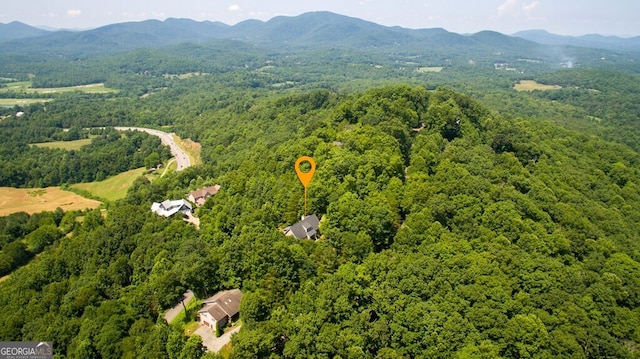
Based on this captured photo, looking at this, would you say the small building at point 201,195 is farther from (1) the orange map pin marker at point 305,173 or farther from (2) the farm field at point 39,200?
(2) the farm field at point 39,200

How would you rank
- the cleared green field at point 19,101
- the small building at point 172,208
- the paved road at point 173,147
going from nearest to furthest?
the small building at point 172,208 < the paved road at point 173,147 < the cleared green field at point 19,101

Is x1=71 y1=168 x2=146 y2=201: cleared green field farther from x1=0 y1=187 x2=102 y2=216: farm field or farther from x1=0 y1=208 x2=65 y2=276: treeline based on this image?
x1=0 y1=208 x2=65 y2=276: treeline

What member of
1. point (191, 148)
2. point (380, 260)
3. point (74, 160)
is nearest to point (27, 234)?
point (74, 160)

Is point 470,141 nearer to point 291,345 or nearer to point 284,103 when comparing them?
point 291,345

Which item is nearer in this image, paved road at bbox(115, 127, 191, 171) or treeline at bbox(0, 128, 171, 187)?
treeline at bbox(0, 128, 171, 187)

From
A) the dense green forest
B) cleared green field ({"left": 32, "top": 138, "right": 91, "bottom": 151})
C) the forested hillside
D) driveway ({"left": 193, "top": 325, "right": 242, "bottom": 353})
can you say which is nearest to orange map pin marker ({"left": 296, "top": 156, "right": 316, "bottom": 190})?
the dense green forest

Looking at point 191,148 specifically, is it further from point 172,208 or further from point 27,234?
point 172,208

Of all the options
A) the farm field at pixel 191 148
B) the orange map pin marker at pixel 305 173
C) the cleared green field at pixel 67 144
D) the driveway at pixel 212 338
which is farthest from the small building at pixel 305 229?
the cleared green field at pixel 67 144
